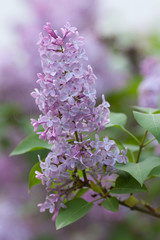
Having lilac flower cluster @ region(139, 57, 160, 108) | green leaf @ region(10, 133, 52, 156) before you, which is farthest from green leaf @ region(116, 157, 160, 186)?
lilac flower cluster @ region(139, 57, 160, 108)

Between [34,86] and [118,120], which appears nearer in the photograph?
[118,120]

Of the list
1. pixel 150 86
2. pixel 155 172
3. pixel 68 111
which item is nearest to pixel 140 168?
pixel 155 172

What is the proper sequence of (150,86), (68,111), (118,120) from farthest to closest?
(150,86) → (118,120) → (68,111)

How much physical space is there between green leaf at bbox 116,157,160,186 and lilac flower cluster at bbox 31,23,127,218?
19 mm

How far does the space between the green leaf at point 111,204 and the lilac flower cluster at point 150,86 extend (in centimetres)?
46

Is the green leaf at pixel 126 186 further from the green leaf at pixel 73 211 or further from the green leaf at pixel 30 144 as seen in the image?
the green leaf at pixel 30 144

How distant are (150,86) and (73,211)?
60 centimetres

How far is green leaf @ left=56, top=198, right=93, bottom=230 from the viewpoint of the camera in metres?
0.66

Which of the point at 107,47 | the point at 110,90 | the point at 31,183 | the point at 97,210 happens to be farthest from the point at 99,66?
the point at 31,183

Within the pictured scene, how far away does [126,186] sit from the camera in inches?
26.6

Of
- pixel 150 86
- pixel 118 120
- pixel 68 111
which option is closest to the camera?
pixel 68 111

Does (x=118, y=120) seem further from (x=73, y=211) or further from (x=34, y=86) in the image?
(x=34, y=86)

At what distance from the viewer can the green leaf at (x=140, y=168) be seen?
627 millimetres

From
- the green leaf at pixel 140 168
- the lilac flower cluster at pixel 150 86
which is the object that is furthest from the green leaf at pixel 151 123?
the lilac flower cluster at pixel 150 86
